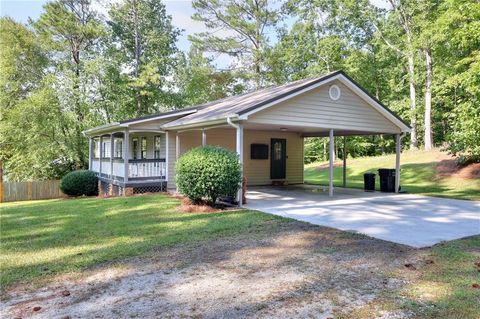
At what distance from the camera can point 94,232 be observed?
7.02m

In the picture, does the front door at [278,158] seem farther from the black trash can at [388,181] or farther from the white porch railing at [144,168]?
the white porch railing at [144,168]

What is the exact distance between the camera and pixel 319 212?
9.01 meters

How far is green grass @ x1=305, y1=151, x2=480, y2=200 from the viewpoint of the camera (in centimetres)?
1499

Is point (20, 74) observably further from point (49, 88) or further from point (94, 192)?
point (94, 192)

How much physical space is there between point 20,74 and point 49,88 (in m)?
3.73

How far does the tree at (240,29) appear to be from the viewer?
91.9 ft

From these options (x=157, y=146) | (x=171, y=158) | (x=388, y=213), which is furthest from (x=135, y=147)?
(x=388, y=213)

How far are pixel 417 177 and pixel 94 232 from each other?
1704cm

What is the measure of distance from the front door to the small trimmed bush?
860 centimetres

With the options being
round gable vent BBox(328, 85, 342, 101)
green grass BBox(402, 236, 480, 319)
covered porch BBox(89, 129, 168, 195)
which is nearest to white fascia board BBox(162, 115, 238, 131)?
covered porch BBox(89, 129, 168, 195)

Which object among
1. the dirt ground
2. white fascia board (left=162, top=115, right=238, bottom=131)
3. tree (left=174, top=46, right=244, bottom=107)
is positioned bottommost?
the dirt ground

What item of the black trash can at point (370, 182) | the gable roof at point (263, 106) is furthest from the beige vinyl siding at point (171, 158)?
the black trash can at point (370, 182)

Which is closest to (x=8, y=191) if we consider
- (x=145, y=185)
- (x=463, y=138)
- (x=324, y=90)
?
(x=145, y=185)

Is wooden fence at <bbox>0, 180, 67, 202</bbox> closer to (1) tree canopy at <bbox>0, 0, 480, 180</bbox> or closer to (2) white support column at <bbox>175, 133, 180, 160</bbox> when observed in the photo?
(1) tree canopy at <bbox>0, 0, 480, 180</bbox>
